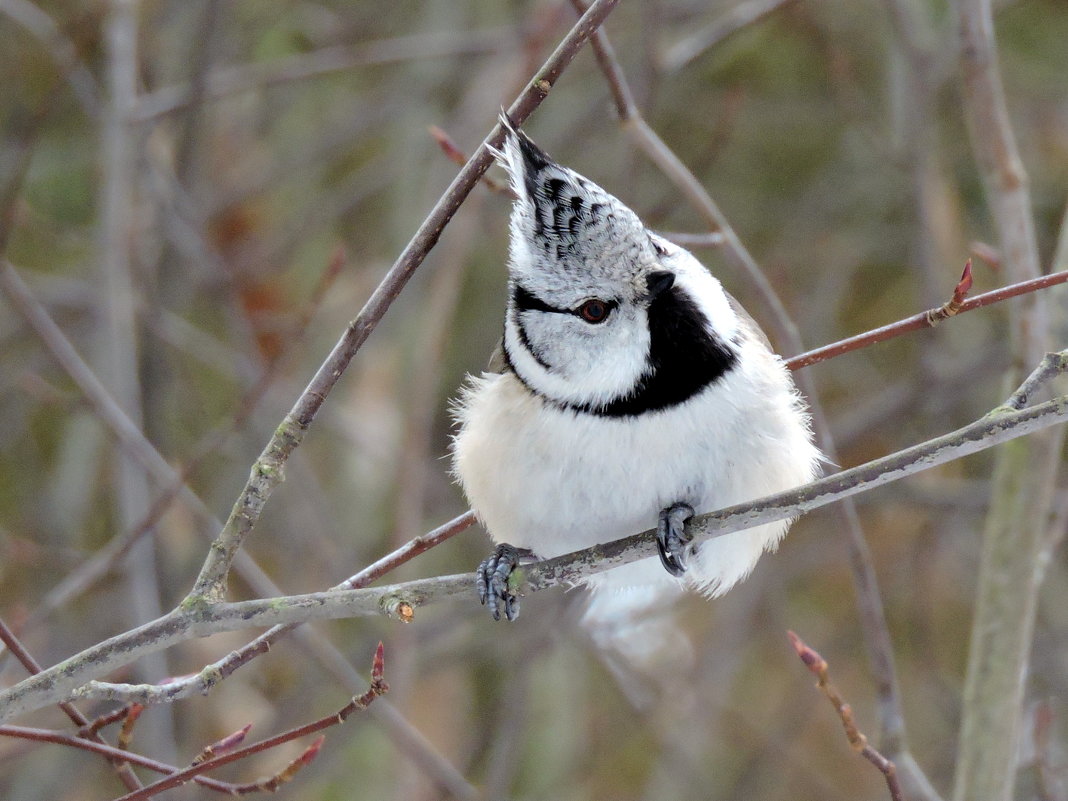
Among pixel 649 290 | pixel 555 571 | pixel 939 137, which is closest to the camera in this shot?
pixel 555 571

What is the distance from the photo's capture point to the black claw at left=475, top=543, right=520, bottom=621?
2.28 metres

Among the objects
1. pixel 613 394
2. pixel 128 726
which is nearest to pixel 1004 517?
pixel 613 394

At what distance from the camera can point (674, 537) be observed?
89.3 inches

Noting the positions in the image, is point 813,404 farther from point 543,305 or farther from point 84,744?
point 84,744

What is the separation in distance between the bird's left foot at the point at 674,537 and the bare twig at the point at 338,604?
34cm

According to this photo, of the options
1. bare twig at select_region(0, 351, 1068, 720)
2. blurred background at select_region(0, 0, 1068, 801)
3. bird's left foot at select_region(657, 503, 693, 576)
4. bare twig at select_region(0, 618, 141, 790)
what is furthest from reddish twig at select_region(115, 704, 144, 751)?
blurred background at select_region(0, 0, 1068, 801)

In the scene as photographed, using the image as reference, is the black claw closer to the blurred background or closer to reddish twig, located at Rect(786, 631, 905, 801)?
reddish twig, located at Rect(786, 631, 905, 801)

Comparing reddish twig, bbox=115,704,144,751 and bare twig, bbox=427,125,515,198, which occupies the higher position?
bare twig, bbox=427,125,515,198

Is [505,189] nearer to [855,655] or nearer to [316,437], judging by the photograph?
[316,437]

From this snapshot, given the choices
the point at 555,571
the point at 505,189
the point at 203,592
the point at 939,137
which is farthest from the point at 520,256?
the point at 939,137

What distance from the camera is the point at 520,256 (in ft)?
7.98

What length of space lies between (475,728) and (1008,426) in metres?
3.47

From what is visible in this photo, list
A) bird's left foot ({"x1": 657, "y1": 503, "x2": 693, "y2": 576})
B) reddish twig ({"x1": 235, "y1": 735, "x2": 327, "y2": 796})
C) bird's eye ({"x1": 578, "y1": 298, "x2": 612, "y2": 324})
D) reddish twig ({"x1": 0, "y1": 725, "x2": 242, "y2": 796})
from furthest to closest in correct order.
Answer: bird's eye ({"x1": 578, "y1": 298, "x2": 612, "y2": 324}) → bird's left foot ({"x1": 657, "y1": 503, "x2": 693, "y2": 576}) → reddish twig ({"x1": 235, "y1": 735, "x2": 327, "y2": 796}) → reddish twig ({"x1": 0, "y1": 725, "x2": 242, "y2": 796})

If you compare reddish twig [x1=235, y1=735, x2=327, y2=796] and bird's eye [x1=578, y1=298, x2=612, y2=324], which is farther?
bird's eye [x1=578, y1=298, x2=612, y2=324]
